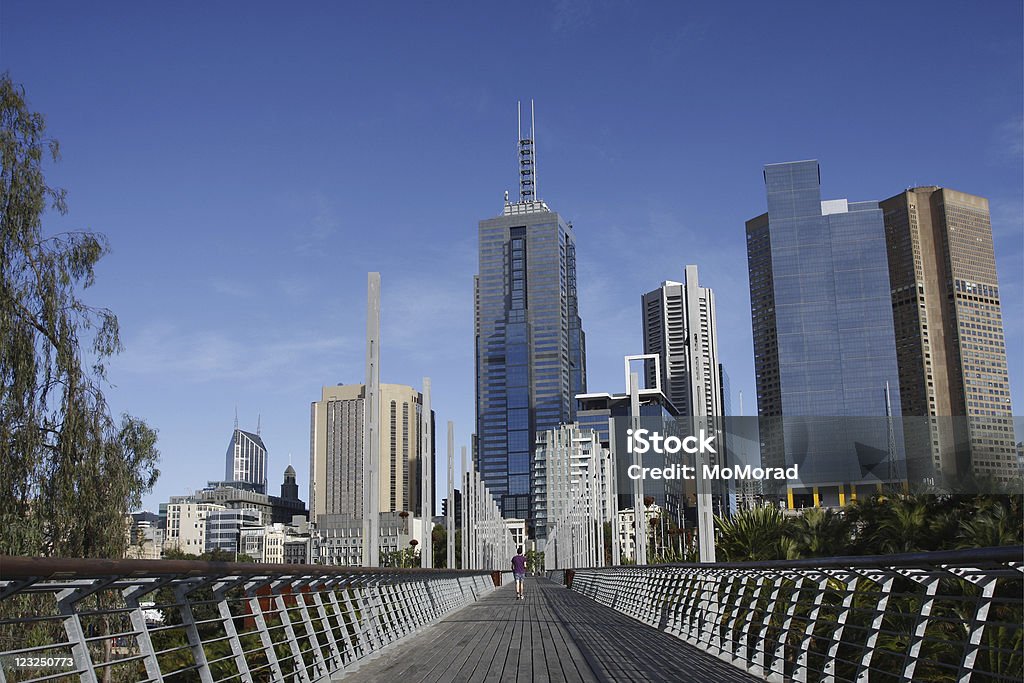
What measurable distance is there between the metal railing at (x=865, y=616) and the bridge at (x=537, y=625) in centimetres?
2

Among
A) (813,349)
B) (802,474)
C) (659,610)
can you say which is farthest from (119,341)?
(813,349)

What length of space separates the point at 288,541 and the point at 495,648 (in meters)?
195

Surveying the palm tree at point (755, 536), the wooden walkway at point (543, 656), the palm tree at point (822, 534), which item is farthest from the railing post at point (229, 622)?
the palm tree at point (822, 534)

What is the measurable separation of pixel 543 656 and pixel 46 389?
27.6 feet

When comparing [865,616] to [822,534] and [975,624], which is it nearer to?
[975,624]

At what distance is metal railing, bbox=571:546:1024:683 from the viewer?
4820 millimetres

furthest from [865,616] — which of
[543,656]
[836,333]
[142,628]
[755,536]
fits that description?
[836,333]

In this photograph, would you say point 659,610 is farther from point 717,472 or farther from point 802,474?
point 802,474

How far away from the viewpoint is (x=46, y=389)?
14.9m

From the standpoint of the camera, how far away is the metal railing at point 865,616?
482 cm

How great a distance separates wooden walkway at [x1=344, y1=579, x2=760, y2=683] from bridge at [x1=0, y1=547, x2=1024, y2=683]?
0.10ft

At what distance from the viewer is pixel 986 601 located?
4.81m

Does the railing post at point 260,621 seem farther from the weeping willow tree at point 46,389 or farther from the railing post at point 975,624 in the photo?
the weeping willow tree at point 46,389

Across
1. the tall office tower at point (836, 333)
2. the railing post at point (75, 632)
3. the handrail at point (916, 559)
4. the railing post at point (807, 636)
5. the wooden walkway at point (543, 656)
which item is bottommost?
the wooden walkway at point (543, 656)
